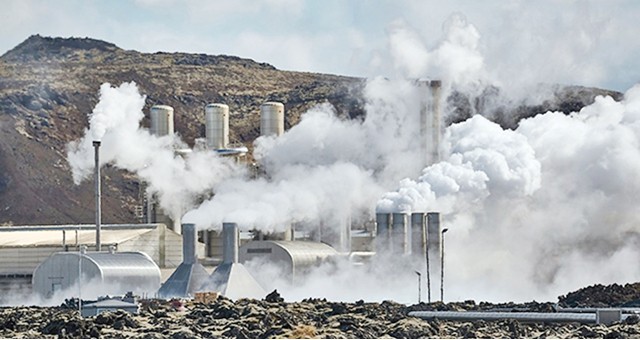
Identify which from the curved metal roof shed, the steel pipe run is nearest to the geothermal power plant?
the curved metal roof shed

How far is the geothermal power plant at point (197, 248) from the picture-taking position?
287 ft

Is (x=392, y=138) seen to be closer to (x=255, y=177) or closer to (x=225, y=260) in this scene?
(x=255, y=177)

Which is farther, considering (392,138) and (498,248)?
(392,138)

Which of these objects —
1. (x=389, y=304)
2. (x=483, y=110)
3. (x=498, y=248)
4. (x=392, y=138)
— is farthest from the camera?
(x=483, y=110)

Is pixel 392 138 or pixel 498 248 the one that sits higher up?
pixel 392 138

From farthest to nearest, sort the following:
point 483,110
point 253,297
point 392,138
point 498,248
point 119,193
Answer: point 119,193, point 483,110, point 392,138, point 498,248, point 253,297

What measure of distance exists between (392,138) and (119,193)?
58277 millimetres

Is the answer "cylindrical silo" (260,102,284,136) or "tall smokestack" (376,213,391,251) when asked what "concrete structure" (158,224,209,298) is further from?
"cylindrical silo" (260,102,284,136)

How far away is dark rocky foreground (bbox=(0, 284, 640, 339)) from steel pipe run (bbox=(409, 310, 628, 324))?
81cm

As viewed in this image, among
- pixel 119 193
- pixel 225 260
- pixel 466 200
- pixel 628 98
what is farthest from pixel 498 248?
pixel 119 193

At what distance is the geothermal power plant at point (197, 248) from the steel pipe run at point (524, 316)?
24.5 meters

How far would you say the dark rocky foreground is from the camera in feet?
174

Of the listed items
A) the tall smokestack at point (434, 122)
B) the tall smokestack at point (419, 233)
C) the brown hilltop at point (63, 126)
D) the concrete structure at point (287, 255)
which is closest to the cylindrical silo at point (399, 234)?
the tall smokestack at point (419, 233)

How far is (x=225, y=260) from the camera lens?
91562mm
